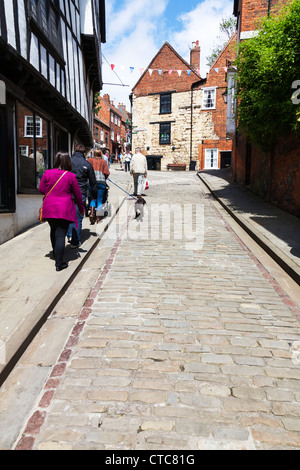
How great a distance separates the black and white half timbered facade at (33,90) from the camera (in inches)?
249

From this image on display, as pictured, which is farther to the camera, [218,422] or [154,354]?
[154,354]

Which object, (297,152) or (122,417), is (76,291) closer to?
(122,417)

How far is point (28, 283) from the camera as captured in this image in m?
4.48

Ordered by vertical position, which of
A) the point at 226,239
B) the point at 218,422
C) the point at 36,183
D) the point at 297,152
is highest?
the point at 297,152

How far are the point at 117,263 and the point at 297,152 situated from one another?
625 cm

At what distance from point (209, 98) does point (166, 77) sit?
4853mm

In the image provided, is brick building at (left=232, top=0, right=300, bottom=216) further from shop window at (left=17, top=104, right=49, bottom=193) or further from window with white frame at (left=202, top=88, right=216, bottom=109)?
window with white frame at (left=202, top=88, right=216, bottom=109)

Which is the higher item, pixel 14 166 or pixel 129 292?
pixel 14 166

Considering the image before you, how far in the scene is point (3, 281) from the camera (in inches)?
180

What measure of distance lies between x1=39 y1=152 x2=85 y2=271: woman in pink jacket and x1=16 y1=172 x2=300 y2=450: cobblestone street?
89 centimetres

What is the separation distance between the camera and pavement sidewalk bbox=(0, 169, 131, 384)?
124 inches

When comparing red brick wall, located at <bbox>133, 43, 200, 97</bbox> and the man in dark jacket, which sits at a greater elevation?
red brick wall, located at <bbox>133, 43, 200, 97</bbox>

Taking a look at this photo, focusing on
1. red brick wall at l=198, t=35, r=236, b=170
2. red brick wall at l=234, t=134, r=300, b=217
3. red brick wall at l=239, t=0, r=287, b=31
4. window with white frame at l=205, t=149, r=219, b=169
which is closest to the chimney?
red brick wall at l=198, t=35, r=236, b=170

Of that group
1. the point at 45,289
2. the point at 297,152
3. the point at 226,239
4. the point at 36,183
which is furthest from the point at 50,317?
the point at 297,152
